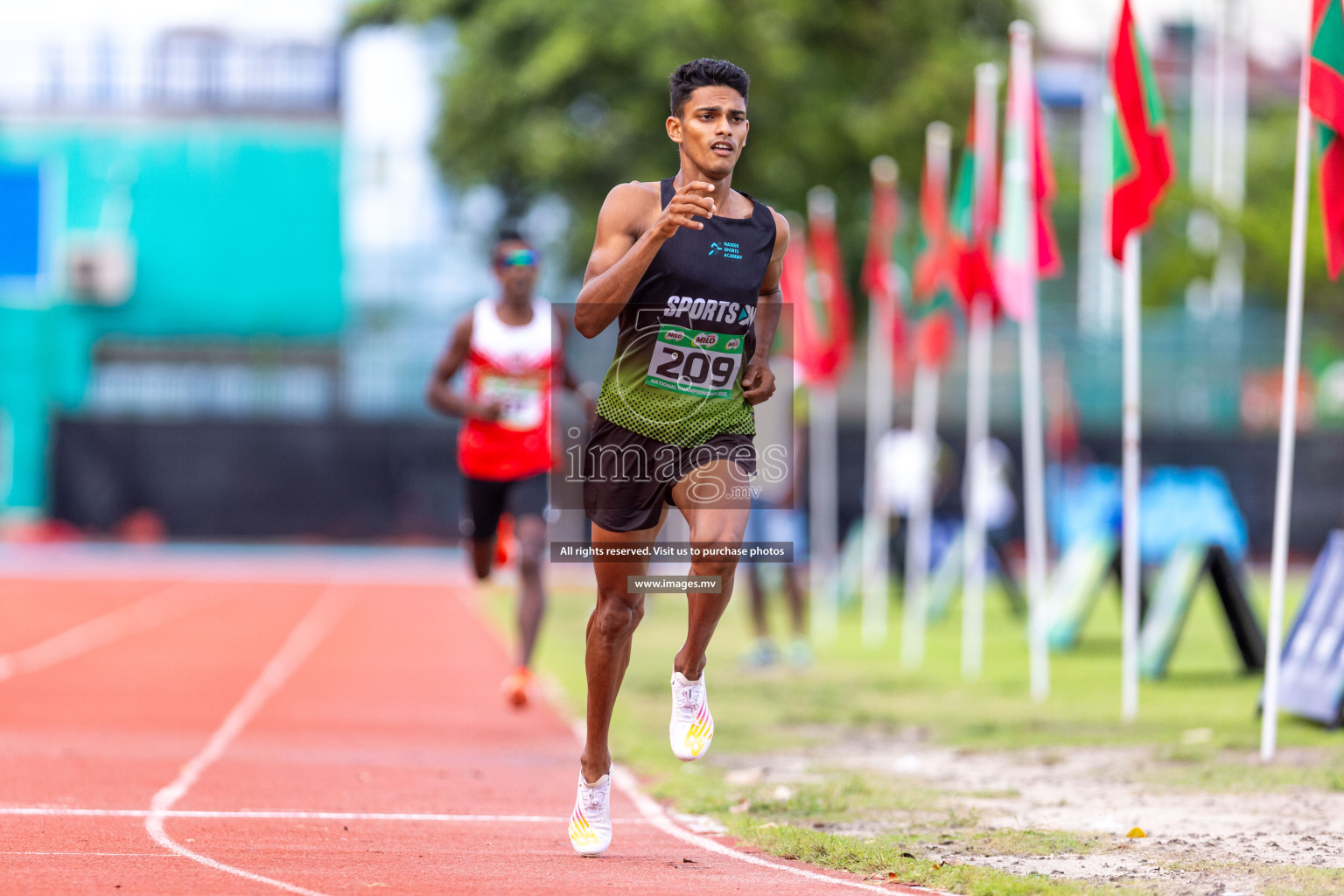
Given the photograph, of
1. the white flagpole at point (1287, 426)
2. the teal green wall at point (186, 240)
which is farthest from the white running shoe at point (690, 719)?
the teal green wall at point (186, 240)

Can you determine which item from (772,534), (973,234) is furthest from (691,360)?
(973,234)

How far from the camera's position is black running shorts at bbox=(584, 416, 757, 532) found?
5.68 m

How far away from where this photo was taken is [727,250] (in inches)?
221

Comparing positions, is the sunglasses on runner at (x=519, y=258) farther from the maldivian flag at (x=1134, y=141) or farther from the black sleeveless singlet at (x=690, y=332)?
the black sleeveless singlet at (x=690, y=332)

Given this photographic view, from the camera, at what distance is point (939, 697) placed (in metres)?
11.4

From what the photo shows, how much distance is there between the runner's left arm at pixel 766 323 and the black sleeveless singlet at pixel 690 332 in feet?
0.15

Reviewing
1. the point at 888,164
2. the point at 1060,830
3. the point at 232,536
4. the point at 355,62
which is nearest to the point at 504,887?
the point at 1060,830

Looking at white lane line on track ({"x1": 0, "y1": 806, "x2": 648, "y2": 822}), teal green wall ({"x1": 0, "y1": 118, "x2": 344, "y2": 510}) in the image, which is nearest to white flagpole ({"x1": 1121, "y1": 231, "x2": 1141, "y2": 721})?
white lane line on track ({"x1": 0, "y1": 806, "x2": 648, "y2": 822})

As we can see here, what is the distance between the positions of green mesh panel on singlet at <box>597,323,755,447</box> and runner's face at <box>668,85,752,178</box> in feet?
1.81

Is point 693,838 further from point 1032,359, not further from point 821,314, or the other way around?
point 821,314

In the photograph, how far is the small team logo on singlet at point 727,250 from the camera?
5.59 meters

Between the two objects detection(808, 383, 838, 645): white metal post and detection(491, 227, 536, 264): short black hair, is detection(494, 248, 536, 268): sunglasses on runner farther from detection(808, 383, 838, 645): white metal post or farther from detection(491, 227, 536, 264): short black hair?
detection(808, 383, 838, 645): white metal post

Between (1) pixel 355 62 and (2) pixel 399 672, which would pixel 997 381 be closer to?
(1) pixel 355 62

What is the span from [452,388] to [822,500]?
1636 cm
